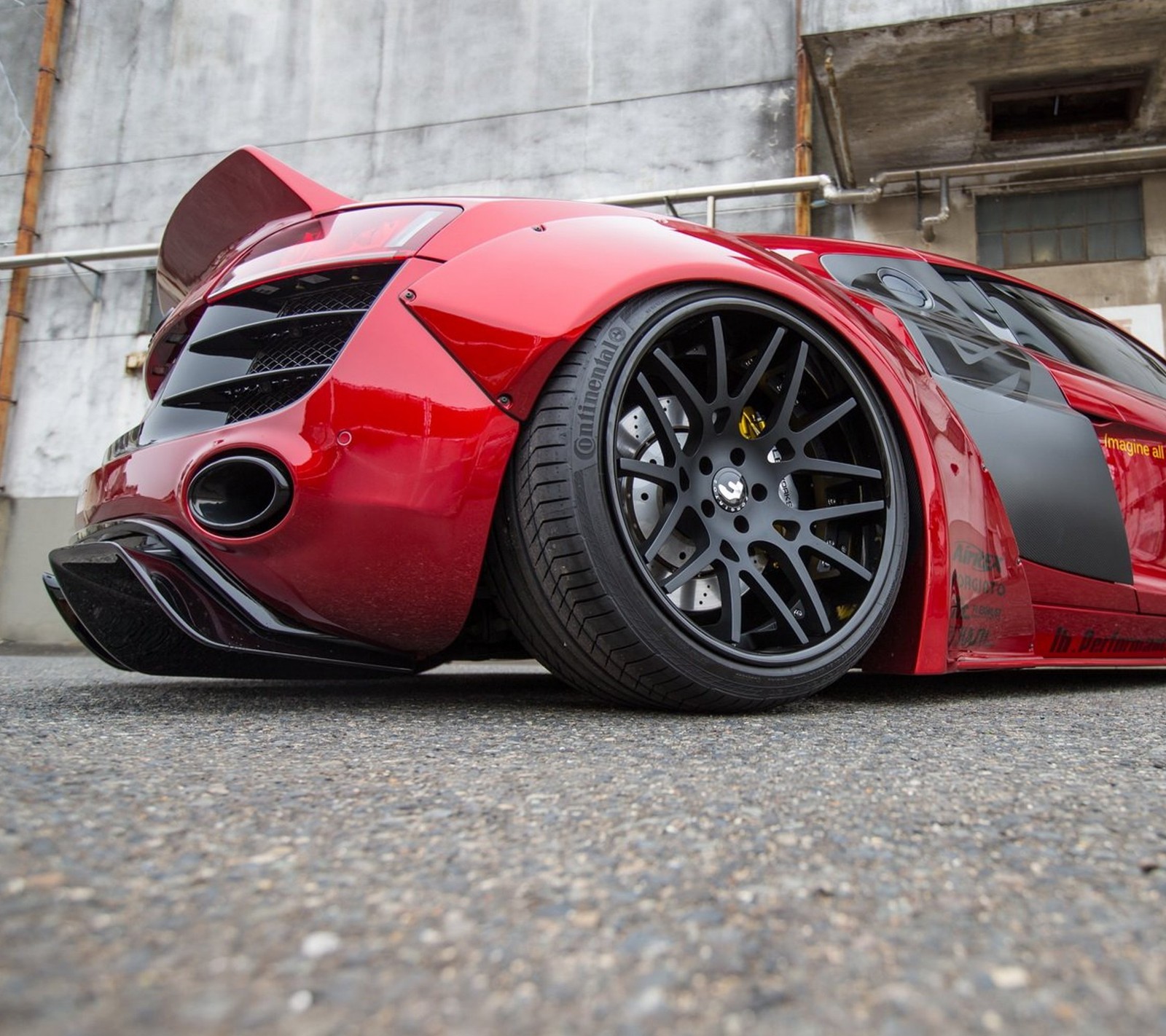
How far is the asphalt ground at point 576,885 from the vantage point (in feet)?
1.68

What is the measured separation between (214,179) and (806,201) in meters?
6.52

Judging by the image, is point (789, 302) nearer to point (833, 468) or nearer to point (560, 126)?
point (833, 468)

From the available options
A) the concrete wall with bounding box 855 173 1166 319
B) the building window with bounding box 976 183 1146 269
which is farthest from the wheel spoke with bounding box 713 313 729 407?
the building window with bounding box 976 183 1146 269

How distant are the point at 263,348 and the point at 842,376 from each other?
1.17 metres

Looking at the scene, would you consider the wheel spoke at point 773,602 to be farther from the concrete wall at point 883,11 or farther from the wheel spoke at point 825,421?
the concrete wall at point 883,11

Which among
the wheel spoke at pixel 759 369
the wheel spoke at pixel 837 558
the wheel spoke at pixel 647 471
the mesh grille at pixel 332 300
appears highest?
the mesh grille at pixel 332 300

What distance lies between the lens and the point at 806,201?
755cm

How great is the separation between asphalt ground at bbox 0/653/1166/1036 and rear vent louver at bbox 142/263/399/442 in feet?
1.95

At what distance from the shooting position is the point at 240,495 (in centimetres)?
151

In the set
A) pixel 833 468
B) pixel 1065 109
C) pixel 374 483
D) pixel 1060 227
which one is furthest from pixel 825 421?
pixel 1065 109

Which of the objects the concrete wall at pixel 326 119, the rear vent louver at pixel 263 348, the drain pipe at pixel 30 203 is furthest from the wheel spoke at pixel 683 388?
the drain pipe at pixel 30 203

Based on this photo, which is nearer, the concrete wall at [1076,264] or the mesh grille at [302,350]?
the mesh grille at [302,350]

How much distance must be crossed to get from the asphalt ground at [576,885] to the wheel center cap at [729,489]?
0.49 meters

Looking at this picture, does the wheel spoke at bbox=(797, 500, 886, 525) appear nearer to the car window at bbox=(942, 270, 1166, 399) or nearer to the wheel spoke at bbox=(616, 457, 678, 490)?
the wheel spoke at bbox=(616, 457, 678, 490)
